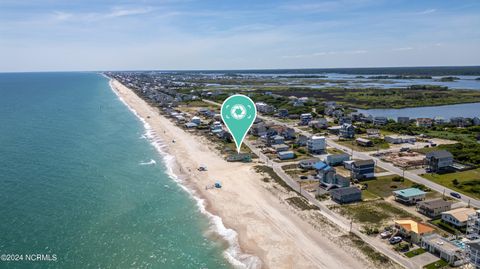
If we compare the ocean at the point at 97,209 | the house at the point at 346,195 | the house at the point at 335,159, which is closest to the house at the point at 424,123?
the house at the point at 335,159

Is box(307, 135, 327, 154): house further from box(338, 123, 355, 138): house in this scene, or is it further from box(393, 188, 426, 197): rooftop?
box(393, 188, 426, 197): rooftop

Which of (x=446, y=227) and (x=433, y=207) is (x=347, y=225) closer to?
(x=446, y=227)

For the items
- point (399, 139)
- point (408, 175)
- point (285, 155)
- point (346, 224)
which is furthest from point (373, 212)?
point (399, 139)

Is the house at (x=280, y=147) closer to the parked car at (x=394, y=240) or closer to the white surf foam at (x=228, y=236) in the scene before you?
the white surf foam at (x=228, y=236)

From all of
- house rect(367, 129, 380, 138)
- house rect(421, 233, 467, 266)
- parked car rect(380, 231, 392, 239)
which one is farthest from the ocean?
house rect(367, 129, 380, 138)

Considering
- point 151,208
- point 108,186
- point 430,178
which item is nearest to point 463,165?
point 430,178
